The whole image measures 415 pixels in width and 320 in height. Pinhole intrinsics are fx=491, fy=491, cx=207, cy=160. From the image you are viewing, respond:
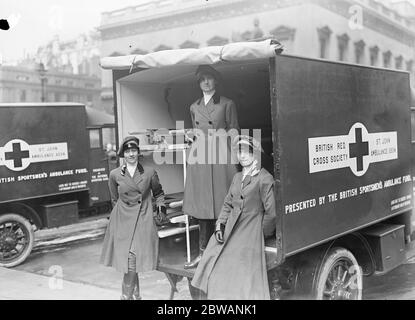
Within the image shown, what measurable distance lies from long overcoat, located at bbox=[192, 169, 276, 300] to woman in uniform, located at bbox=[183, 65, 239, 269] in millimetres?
231

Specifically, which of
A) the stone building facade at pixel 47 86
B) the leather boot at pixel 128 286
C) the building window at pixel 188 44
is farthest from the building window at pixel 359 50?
the leather boot at pixel 128 286

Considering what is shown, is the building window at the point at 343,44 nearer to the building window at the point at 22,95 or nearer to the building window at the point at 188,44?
the building window at the point at 188,44

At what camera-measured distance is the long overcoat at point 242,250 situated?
3365 millimetres

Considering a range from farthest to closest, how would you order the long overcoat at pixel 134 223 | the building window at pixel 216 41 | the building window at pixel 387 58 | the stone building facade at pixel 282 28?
the building window at pixel 216 41 → the stone building facade at pixel 282 28 → the building window at pixel 387 58 → the long overcoat at pixel 134 223

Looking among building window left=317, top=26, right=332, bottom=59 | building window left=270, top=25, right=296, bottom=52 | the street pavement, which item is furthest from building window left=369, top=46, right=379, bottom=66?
the street pavement

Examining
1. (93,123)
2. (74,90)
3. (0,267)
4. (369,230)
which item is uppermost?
(74,90)

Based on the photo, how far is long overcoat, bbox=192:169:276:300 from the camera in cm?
337

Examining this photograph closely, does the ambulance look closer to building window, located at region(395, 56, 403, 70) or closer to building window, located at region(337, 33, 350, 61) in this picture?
building window, located at region(395, 56, 403, 70)

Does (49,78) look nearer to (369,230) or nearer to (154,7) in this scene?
(154,7)

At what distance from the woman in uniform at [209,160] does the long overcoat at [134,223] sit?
312 mm

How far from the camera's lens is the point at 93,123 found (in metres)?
8.02

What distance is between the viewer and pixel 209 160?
3777mm
